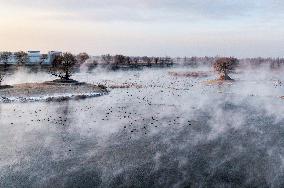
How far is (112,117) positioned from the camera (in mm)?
58656

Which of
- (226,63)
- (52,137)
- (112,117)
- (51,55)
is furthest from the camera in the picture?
(51,55)

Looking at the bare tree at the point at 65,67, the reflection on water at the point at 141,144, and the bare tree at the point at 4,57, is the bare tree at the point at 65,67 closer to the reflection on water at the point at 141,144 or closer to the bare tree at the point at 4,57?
the reflection on water at the point at 141,144

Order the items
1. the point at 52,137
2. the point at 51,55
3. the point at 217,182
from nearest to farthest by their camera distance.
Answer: the point at 217,182
the point at 52,137
the point at 51,55

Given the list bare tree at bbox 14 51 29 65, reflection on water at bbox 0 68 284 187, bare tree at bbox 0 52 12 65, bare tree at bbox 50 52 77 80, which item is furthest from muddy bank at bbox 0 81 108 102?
bare tree at bbox 14 51 29 65

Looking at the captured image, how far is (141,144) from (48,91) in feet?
138

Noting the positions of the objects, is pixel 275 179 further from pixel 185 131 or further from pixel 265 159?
pixel 185 131

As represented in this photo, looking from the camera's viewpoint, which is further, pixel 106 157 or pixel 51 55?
pixel 51 55

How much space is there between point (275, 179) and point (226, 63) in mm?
97186

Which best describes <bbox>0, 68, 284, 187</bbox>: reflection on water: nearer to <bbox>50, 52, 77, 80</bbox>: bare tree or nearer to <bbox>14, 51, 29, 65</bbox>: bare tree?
<bbox>50, 52, 77, 80</bbox>: bare tree

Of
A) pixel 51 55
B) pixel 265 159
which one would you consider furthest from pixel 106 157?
pixel 51 55

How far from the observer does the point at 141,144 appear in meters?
43.2

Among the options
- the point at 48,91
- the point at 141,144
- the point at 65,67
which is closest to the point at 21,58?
the point at 65,67

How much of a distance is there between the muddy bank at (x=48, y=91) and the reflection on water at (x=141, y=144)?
195 inches

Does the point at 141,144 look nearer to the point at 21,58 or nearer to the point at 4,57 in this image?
the point at 21,58
